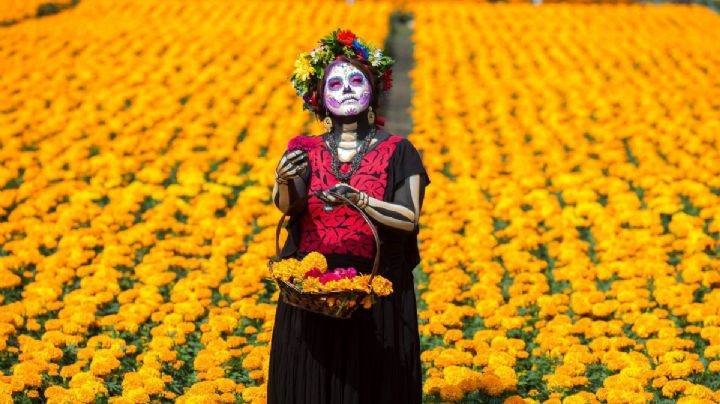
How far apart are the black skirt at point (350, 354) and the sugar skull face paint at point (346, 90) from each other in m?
0.74

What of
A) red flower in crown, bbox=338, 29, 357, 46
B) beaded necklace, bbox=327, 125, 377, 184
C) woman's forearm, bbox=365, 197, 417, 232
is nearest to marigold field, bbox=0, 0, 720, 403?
woman's forearm, bbox=365, 197, 417, 232

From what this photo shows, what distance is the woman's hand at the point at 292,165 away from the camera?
4594 mm

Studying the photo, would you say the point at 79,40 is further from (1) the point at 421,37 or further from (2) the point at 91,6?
(1) the point at 421,37

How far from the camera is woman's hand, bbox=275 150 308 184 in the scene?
4594 millimetres

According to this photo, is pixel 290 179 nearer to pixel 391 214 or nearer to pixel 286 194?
pixel 286 194

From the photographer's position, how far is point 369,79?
4.93 metres

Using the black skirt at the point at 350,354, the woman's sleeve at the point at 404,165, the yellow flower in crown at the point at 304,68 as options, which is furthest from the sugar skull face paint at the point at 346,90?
the black skirt at the point at 350,354

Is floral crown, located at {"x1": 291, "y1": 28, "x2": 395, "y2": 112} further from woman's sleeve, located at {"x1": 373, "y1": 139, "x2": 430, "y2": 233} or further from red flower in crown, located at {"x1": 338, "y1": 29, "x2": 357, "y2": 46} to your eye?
woman's sleeve, located at {"x1": 373, "y1": 139, "x2": 430, "y2": 233}

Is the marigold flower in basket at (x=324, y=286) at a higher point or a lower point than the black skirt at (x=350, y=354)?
higher

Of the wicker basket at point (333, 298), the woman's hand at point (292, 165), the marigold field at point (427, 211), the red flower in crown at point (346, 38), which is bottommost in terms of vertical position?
the marigold field at point (427, 211)

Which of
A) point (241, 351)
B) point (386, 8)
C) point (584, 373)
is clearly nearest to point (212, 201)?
point (241, 351)

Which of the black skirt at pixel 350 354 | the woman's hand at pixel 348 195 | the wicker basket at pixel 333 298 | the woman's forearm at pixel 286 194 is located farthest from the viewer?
the black skirt at pixel 350 354

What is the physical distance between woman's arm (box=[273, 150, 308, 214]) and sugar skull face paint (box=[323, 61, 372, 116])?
0.36m

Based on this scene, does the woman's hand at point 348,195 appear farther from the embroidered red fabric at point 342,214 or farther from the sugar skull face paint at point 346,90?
the sugar skull face paint at point 346,90
